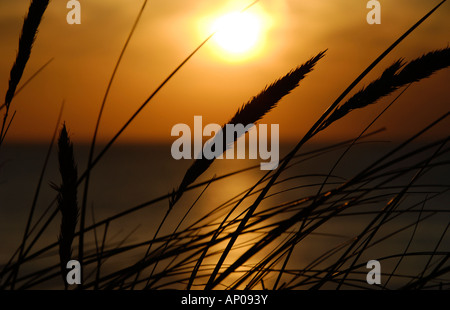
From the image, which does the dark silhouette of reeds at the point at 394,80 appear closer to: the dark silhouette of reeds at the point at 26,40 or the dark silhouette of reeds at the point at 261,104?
the dark silhouette of reeds at the point at 261,104

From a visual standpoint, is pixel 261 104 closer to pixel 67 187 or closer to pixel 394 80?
pixel 394 80

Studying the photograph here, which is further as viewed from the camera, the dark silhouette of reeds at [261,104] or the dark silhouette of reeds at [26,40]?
the dark silhouette of reeds at [26,40]

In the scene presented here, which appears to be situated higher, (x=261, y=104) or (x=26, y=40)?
(x=26, y=40)

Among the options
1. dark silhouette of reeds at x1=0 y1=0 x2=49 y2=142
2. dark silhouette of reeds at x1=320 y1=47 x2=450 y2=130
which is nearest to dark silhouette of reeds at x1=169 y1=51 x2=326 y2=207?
dark silhouette of reeds at x1=320 y1=47 x2=450 y2=130

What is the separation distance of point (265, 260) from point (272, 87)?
373 millimetres

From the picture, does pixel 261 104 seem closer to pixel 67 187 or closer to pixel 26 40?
pixel 67 187

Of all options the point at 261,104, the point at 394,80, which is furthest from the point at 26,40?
the point at 394,80

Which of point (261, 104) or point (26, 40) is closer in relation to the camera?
point (261, 104)

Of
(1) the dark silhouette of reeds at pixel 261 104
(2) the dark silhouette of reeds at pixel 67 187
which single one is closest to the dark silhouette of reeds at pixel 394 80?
(1) the dark silhouette of reeds at pixel 261 104

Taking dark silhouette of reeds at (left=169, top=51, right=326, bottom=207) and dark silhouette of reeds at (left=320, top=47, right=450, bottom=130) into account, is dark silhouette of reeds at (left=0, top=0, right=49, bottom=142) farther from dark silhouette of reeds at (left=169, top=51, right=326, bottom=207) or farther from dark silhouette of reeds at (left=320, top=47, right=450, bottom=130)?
dark silhouette of reeds at (left=320, top=47, right=450, bottom=130)

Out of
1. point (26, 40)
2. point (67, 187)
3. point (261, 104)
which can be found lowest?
point (67, 187)

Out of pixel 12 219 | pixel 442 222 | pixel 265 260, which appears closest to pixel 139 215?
pixel 12 219
